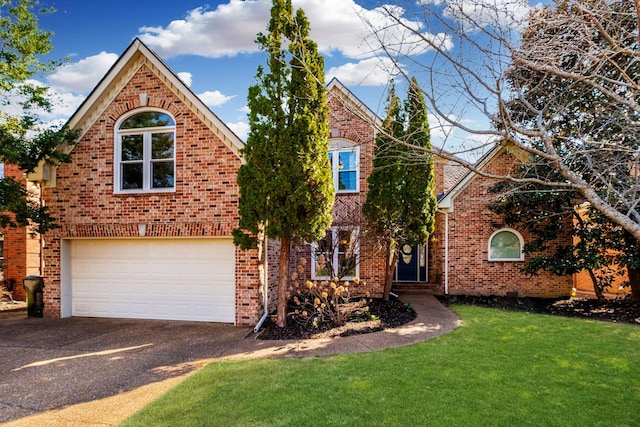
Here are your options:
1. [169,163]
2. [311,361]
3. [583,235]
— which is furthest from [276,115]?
[583,235]

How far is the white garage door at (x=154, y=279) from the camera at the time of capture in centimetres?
927

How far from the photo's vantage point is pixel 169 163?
941 cm

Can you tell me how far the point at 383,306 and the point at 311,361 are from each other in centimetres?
489

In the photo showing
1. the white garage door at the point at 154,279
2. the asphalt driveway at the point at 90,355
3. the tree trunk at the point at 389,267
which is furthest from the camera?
the tree trunk at the point at 389,267

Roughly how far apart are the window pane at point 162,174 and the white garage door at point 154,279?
1.45 m

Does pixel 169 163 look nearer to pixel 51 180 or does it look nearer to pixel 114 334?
pixel 51 180

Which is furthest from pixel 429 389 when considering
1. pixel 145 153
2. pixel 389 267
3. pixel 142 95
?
pixel 142 95

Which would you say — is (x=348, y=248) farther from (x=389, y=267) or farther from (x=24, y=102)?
(x=24, y=102)

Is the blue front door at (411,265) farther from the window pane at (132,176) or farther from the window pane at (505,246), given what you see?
the window pane at (132,176)

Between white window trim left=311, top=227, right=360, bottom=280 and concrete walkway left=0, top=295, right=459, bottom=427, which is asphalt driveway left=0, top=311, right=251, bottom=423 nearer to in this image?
concrete walkway left=0, top=295, right=459, bottom=427

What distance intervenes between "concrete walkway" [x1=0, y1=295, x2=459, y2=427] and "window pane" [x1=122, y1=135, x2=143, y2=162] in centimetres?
421

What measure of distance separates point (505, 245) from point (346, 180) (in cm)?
586

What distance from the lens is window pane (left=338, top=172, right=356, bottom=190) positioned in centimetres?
1267

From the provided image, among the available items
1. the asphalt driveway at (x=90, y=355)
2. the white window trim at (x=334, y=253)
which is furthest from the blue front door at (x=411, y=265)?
the asphalt driveway at (x=90, y=355)
